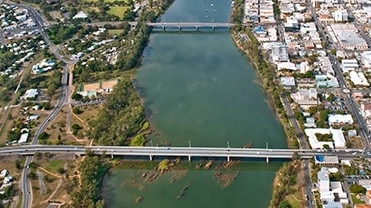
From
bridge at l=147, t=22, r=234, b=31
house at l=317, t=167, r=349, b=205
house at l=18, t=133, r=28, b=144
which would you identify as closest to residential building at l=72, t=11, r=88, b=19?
bridge at l=147, t=22, r=234, b=31

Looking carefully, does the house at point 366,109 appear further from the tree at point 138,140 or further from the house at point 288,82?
the tree at point 138,140

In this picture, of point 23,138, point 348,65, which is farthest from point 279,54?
point 23,138

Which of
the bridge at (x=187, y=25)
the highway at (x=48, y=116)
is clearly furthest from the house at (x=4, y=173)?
the bridge at (x=187, y=25)

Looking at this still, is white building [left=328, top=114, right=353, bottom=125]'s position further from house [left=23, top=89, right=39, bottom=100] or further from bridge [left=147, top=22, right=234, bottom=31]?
house [left=23, top=89, right=39, bottom=100]

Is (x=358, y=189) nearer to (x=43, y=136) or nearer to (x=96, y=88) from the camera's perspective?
(x=43, y=136)

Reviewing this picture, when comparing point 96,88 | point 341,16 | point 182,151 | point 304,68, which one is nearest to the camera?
point 182,151

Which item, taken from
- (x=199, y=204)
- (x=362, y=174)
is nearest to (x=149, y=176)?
(x=199, y=204)
